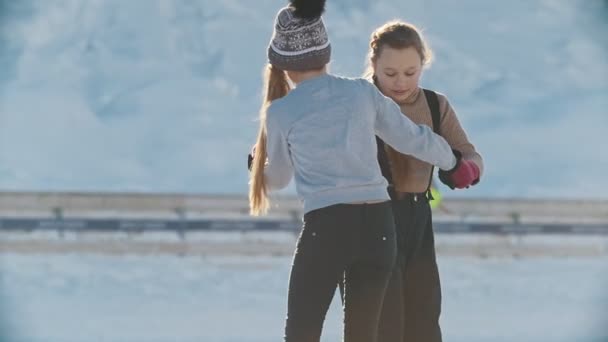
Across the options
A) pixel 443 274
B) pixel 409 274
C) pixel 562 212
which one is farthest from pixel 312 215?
pixel 562 212

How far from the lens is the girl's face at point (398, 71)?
7.37 feet

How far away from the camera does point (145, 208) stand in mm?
5367

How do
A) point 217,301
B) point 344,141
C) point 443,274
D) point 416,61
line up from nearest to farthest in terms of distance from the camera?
point 344,141, point 416,61, point 217,301, point 443,274

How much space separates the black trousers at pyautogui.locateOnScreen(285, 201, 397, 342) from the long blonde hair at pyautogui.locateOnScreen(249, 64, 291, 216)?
10 cm

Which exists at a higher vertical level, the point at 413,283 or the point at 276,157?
the point at 276,157

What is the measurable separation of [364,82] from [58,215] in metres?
3.65

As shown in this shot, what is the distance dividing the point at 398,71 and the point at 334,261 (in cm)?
48

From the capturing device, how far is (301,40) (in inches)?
79.7

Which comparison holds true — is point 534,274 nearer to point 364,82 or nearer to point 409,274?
point 409,274

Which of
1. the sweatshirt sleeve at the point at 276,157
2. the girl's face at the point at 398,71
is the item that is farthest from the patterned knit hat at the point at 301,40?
the girl's face at the point at 398,71

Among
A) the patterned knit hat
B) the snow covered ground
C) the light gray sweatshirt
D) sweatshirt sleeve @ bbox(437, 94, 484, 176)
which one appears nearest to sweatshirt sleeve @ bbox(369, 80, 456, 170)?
the light gray sweatshirt

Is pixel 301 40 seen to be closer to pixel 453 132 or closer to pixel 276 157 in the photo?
pixel 276 157

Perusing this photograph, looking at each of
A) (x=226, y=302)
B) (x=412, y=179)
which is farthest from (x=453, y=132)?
(x=226, y=302)

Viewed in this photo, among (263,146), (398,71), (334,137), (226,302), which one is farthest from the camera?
(226,302)
